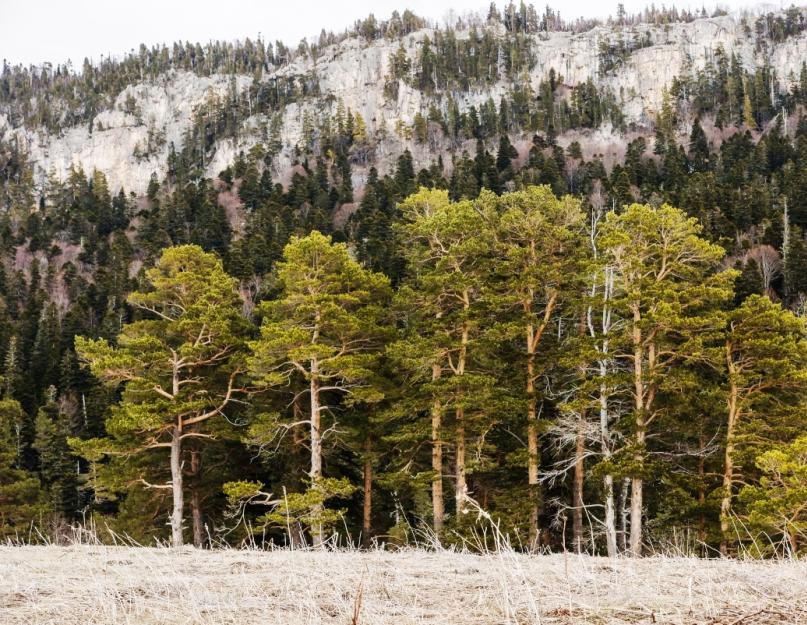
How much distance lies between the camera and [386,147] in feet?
378

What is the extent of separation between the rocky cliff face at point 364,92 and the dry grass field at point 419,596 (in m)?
109

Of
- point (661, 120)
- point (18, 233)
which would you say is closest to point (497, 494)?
point (18, 233)

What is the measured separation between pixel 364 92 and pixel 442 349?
128 m

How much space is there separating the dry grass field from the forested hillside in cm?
96

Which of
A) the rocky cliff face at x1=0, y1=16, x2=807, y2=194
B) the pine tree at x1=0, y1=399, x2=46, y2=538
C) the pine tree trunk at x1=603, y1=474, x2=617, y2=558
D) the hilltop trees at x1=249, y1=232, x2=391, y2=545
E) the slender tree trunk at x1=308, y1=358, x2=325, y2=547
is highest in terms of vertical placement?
the rocky cliff face at x1=0, y1=16, x2=807, y2=194

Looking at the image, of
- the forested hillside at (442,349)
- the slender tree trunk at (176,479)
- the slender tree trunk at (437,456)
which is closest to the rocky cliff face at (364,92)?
the forested hillside at (442,349)

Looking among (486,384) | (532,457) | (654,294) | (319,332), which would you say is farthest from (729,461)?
(319,332)

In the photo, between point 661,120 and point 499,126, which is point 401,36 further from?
point 661,120

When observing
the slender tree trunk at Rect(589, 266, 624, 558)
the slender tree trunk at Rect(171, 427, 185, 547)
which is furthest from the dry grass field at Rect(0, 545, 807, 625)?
the slender tree trunk at Rect(171, 427, 185, 547)

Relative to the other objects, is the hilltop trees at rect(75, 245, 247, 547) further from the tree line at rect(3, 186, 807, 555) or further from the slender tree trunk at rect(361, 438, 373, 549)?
the slender tree trunk at rect(361, 438, 373, 549)

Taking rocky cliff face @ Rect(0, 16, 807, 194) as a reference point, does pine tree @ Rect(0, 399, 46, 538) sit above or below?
below

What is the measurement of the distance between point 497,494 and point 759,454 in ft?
22.8

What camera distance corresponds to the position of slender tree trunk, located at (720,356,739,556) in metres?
15.5

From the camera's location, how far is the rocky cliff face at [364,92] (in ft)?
399
